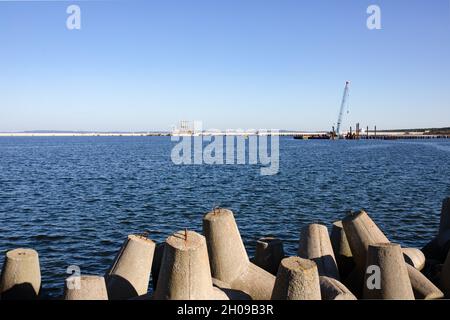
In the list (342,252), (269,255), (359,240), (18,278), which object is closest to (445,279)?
(359,240)

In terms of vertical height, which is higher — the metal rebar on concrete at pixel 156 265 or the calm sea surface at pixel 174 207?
the metal rebar on concrete at pixel 156 265

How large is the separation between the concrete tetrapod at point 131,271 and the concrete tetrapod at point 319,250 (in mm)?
3084

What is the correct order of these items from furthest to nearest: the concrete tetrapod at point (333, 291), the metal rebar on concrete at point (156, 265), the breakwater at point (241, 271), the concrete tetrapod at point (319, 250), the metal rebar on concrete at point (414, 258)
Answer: the metal rebar on concrete at point (414, 258) → the metal rebar on concrete at point (156, 265) → the concrete tetrapod at point (319, 250) → the concrete tetrapod at point (333, 291) → the breakwater at point (241, 271)

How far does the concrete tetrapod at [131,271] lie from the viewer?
284 inches

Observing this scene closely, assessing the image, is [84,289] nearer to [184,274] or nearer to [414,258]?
[184,274]

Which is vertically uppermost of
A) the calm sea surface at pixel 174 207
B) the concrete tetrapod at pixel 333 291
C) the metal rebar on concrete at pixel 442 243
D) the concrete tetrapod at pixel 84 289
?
the concrete tetrapod at pixel 84 289

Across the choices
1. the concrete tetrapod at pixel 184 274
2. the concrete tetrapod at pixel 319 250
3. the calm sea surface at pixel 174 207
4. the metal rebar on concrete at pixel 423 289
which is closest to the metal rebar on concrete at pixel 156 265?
the concrete tetrapod at pixel 184 274

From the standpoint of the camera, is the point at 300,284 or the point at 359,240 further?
the point at 359,240

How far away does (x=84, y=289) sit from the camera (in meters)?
5.84

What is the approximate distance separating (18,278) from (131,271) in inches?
70.1

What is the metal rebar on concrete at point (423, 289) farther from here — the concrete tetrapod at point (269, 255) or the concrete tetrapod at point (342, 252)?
the concrete tetrapod at point (269, 255)

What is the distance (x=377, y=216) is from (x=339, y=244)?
11348mm

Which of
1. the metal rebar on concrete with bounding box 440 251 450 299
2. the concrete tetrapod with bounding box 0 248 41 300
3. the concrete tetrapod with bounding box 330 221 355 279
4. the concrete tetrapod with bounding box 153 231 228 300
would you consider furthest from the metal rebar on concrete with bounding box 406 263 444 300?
the concrete tetrapod with bounding box 0 248 41 300

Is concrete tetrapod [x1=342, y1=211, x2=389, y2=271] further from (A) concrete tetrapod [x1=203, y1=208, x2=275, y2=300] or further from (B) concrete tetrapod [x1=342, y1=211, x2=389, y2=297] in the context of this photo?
(A) concrete tetrapod [x1=203, y1=208, x2=275, y2=300]
